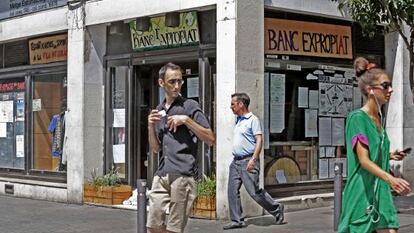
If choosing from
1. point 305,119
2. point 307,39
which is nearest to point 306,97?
point 305,119

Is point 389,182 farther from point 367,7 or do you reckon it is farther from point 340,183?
point 367,7

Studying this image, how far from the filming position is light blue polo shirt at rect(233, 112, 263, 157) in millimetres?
10570

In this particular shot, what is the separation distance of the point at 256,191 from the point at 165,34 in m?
4.11

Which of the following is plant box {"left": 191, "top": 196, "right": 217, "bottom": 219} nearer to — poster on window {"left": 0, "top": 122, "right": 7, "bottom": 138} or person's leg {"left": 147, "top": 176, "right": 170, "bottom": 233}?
person's leg {"left": 147, "top": 176, "right": 170, "bottom": 233}

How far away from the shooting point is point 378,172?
5.15m

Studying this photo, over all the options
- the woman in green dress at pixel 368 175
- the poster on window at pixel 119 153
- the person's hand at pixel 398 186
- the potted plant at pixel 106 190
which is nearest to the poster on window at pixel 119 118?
the poster on window at pixel 119 153

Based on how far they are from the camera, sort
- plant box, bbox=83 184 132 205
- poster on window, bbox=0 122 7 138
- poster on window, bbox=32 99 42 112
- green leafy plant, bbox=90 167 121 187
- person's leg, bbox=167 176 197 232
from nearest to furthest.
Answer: person's leg, bbox=167 176 197 232 < plant box, bbox=83 184 132 205 < green leafy plant, bbox=90 167 121 187 < poster on window, bbox=32 99 42 112 < poster on window, bbox=0 122 7 138

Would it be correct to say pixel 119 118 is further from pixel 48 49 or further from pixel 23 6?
pixel 23 6

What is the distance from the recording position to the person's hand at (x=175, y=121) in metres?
6.49

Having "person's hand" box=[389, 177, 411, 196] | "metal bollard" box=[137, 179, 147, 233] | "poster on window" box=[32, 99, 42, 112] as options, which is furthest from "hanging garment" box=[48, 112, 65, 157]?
"person's hand" box=[389, 177, 411, 196]

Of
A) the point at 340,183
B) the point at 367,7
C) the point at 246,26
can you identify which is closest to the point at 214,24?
the point at 246,26

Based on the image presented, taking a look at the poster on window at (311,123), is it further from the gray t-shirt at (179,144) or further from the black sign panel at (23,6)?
the gray t-shirt at (179,144)

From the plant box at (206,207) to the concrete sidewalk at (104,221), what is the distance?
0.42ft

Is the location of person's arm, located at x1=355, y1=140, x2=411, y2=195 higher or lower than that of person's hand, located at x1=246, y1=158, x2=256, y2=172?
higher
